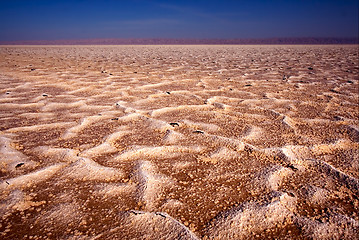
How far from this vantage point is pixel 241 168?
127 centimetres

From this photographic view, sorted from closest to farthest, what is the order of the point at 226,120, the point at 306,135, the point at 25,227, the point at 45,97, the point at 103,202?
the point at 25,227
the point at 103,202
the point at 306,135
the point at 226,120
the point at 45,97

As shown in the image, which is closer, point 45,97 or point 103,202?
point 103,202

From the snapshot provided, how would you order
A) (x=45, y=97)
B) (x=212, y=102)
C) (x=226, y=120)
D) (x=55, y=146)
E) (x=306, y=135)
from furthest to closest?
1. (x=45, y=97)
2. (x=212, y=102)
3. (x=226, y=120)
4. (x=306, y=135)
5. (x=55, y=146)

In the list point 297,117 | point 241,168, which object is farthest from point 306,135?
point 241,168

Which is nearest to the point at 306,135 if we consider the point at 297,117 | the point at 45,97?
the point at 297,117

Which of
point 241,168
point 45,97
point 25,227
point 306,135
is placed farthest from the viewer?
point 45,97

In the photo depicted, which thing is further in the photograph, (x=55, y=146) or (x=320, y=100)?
(x=320, y=100)

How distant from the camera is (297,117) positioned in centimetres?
207

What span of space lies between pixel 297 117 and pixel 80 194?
175 cm

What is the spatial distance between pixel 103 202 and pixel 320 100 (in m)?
2.49

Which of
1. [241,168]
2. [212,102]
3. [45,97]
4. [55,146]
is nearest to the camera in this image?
[241,168]

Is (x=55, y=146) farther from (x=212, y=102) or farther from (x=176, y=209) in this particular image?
(x=212, y=102)

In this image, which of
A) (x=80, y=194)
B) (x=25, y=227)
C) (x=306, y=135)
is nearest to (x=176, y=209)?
(x=80, y=194)

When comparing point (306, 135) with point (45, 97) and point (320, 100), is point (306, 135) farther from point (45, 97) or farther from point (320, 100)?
point (45, 97)
